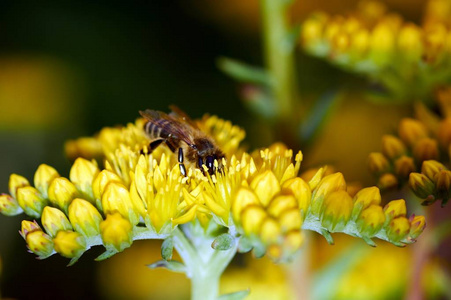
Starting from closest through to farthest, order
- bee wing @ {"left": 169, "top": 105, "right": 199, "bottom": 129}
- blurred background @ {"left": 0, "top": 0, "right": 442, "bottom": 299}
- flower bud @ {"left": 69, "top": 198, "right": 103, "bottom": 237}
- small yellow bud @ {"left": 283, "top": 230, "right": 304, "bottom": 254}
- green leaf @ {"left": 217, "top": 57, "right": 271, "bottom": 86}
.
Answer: small yellow bud @ {"left": 283, "top": 230, "right": 304, "bottom": 254} → flower bud @ {"left": 69, "top": 198, "right": 103, "bottom": 237} → bee wing @ {"left": 169, "top": 105, "right": 199, "bottom": 129} → green leaf @ {"left": 217, "top": 57, "right": 271, "bottom": 86} → blurred background @ {"left": 0, "top": 0, "right": 442, "bottom": 299}

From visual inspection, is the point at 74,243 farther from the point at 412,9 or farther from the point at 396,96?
the point at 412,9

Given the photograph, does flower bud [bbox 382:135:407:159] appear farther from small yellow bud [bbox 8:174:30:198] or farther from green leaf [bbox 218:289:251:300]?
small yellow bud [bbox 8:174:30:198]

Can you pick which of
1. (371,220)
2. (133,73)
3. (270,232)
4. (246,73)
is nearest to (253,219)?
(270,232)

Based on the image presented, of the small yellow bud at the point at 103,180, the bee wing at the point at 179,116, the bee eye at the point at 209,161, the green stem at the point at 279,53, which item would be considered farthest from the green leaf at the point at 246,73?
the small yellow bud at the point at 103,180

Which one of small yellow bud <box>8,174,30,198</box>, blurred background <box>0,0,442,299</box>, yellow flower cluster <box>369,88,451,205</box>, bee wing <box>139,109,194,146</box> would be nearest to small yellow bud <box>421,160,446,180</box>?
yellow flower cluster <box>369,88,451,205</box>

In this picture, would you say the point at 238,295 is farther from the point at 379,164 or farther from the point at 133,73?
the point at 133,73

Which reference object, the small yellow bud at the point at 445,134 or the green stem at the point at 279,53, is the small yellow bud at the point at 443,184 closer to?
the small yellow bud at the point at 445,134

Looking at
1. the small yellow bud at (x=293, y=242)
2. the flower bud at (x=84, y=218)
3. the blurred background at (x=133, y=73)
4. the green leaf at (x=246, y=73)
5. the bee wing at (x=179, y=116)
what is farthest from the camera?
the blurred background at (x=133, y=73)
